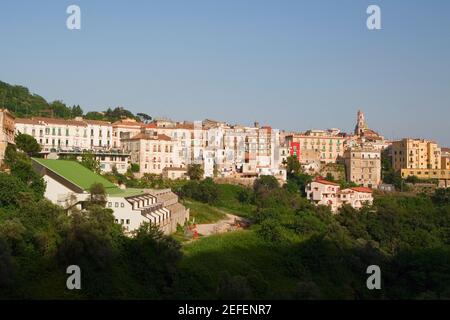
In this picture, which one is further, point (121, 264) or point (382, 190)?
point (382, 190)

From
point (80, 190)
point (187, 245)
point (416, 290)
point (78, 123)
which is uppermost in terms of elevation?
point (78, 123)

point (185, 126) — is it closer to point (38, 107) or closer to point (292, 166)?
point (292, 166)

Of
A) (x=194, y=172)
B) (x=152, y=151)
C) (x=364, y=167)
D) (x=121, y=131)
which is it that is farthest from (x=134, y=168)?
(x=364, y=167)

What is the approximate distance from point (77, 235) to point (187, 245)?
783 cm

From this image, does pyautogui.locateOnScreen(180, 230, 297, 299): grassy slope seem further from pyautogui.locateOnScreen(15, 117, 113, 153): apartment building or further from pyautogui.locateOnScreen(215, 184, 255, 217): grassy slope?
pyautogui.locateOnScreen(15, 117, 113, 153): apartment building

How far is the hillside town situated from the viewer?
47.0 m

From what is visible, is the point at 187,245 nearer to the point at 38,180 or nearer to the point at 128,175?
the point at 38,180

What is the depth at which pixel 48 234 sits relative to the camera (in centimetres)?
2308

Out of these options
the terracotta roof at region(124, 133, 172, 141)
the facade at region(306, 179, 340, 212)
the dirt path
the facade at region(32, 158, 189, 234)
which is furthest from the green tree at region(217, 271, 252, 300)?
the terracotta roof at region(124, 133, 172, 141)

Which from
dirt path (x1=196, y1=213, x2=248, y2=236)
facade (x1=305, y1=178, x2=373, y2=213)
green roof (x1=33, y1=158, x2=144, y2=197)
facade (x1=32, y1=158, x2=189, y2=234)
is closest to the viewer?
facade (x1=32, y1=158, x2=189, y2=234)

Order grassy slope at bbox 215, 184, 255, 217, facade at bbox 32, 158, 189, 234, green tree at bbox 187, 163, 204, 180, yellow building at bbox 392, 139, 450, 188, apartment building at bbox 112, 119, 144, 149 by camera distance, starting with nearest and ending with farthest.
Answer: facade at bbox 32, 158, 189, 234 < grassy slope at bbox 215, 184, 255, 217 < green tree at bbox 187, 163, 204, 180 < apartment building at bbox 112, 119, 144, 149 < yellow building at bbox 392, 139, 450, 188

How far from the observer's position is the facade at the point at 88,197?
→ 27.6 meters

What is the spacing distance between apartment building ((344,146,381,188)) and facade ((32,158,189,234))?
30003 millimetres
